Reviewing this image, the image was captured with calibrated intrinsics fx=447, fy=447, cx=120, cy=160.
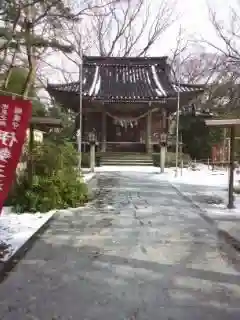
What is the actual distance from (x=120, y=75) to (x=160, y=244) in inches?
1030

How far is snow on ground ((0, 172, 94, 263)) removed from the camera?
22.3 ft

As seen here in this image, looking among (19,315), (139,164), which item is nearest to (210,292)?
(19,315)

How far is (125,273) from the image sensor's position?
5.71 m

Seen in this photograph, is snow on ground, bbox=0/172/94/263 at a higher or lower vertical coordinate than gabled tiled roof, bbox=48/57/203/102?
lower

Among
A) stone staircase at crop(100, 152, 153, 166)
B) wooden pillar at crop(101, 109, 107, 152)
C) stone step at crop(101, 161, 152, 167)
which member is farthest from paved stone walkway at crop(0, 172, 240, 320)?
wooden pillar at crop(101, 109, 107, 152)

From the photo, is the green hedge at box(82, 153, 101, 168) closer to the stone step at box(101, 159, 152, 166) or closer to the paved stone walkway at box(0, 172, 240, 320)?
the stone step at box(101, 159, 152, 166)

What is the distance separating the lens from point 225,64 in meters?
31.3

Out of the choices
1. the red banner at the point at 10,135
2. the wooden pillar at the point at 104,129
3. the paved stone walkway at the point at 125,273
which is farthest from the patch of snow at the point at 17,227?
the wooden pillar at the point at 104,129

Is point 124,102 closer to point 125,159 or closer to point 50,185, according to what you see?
point 125,159

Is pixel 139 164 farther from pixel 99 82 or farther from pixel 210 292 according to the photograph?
pixel 210 292

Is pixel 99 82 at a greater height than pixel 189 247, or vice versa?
pixel 99 82

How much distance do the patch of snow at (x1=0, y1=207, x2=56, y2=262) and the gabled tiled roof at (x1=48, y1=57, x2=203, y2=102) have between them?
18.9 m

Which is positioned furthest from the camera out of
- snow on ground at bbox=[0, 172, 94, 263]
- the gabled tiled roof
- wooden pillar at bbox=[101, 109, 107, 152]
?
wooden pillar at bbox=[101, 109, 107, 152]

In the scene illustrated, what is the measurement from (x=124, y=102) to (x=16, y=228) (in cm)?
2146
